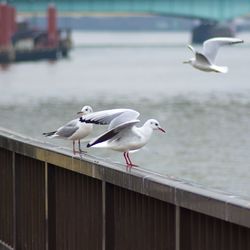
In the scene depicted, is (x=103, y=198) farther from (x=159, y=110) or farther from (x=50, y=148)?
(x=159, y=110)

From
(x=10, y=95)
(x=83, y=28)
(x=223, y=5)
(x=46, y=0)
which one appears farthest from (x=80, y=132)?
(x=83, y=28)

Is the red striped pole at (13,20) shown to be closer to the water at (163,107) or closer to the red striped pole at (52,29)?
the red striped pole at (52,29)

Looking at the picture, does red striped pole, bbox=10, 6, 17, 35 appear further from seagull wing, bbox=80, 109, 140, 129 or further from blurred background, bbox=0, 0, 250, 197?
seagull wing, bbox=80, 109, 140, 129

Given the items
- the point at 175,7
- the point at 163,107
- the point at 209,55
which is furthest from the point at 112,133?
the point at 175,7

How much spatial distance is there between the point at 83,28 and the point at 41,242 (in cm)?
18173

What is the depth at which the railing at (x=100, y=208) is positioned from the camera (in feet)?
21.6

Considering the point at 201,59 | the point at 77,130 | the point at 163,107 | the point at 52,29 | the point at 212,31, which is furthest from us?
the point at 52,29

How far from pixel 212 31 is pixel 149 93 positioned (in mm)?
50445

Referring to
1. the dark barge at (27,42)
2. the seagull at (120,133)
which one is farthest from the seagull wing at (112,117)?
the dark barge at (27,42)

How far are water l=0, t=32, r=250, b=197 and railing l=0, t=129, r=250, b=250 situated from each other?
767mm

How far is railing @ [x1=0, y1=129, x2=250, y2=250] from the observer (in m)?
6.58

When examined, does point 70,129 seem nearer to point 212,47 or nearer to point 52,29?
point 212,47

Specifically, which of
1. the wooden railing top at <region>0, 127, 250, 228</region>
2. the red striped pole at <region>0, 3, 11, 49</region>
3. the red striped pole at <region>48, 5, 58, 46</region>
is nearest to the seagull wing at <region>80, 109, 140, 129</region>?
the wooden railing top at <region>0, 127, 250, 228</region>

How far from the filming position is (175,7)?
101m
